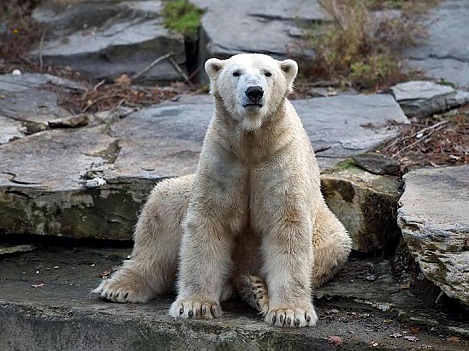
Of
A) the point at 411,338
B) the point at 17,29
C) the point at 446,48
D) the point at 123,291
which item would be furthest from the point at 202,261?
the point at 17,29

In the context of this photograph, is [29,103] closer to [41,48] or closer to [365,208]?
[41,48]

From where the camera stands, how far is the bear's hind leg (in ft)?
17.0

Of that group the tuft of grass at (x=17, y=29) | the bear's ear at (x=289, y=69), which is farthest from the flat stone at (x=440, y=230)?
the tuft of grass at (x=17, y=29)

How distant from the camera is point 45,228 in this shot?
601 centimetres

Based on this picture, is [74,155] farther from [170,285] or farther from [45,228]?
[170,285]

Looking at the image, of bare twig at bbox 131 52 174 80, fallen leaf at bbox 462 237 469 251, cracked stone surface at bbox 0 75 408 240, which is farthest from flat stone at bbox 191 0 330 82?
fallen leaf at bbox 462 237 469 251

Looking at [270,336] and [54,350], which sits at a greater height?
[270,336]

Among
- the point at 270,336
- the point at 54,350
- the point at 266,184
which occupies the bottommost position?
the point at 54,350

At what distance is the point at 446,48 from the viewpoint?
8.87 meters

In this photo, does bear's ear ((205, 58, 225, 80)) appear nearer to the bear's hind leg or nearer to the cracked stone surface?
the bear's hind leg

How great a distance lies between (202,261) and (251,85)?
94cm

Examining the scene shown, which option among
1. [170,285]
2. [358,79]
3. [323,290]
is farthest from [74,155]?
[358,79]

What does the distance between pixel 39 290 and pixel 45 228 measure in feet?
2.39

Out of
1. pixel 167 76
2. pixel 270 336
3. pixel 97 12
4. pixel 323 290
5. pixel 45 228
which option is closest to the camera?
pixel 270 336
